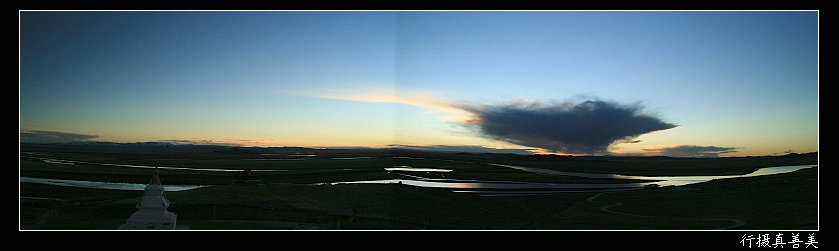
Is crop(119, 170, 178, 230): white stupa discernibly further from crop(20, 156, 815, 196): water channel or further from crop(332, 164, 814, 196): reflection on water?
crop(332, 164, 814, 196): reflection on water

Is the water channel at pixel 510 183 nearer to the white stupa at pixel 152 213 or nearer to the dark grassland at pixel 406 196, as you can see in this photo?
the dark grassland at pixel 406 196

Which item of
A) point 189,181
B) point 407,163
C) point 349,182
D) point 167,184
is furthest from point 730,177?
point 167,184

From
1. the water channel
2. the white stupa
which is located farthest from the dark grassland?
the white stupa

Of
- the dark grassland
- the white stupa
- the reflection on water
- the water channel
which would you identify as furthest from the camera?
the reflection on water

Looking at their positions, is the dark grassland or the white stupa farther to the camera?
the dark grassland

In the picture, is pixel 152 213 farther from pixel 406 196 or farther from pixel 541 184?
pixel 541 184

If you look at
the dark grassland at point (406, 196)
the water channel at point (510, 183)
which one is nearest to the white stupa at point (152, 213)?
the dark grassland at point (406, 196)

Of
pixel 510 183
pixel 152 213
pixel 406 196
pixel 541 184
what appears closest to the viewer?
pixel 152 213

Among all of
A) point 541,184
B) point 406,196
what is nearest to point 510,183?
point 541,184
